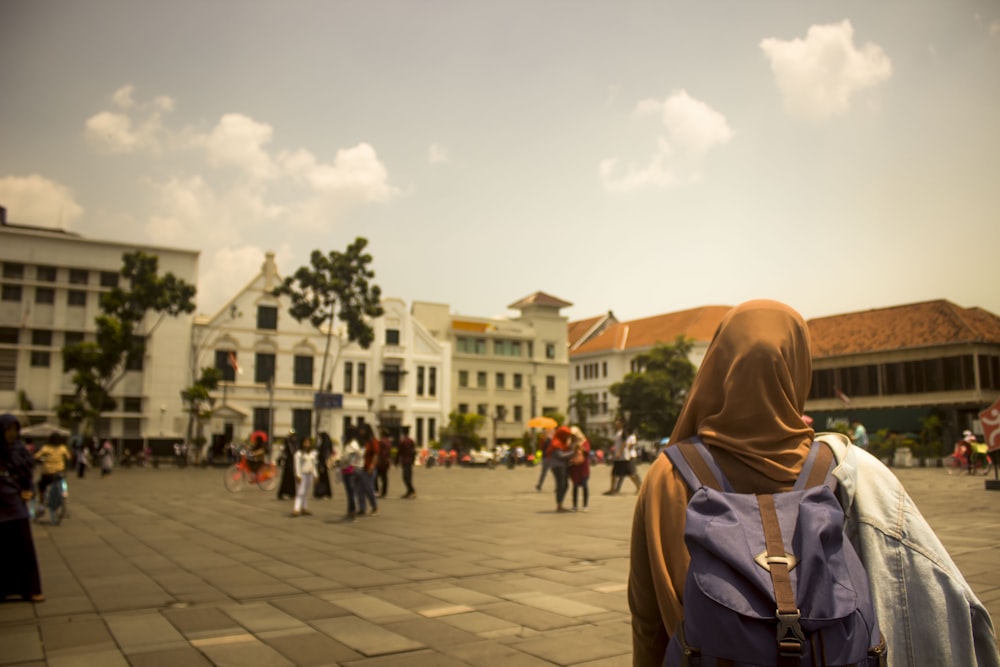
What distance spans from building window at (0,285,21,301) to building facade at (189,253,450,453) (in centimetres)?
1032

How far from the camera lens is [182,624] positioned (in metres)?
6.14

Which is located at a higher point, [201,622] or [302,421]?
[302,421]

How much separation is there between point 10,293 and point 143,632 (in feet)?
169

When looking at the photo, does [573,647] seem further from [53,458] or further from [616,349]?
[616,349]

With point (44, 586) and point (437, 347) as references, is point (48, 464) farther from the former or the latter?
point (437, 347)

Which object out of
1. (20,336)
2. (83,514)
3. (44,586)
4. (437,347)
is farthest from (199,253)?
(44,586)

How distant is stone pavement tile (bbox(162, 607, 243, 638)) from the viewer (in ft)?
19.3

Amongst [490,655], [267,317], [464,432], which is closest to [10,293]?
[267,317]

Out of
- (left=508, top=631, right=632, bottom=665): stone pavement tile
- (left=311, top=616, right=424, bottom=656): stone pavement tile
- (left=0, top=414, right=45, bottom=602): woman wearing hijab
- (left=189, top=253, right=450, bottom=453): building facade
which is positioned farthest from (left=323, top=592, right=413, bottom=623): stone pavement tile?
(left=189, top=253, right=450, bottom=453): building facade

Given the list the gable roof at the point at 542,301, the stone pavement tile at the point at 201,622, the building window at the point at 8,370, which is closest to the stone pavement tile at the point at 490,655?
the stone pavement tile at the point at 201,622

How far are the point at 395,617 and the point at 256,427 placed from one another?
4798 cm

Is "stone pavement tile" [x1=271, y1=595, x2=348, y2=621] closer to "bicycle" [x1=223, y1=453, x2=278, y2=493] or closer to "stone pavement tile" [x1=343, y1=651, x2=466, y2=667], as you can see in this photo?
"stone pavement tile" [x1=343, y1=651, x2=466, y2=667]

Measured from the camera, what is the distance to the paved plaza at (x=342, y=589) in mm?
5383

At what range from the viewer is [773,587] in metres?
1.73
